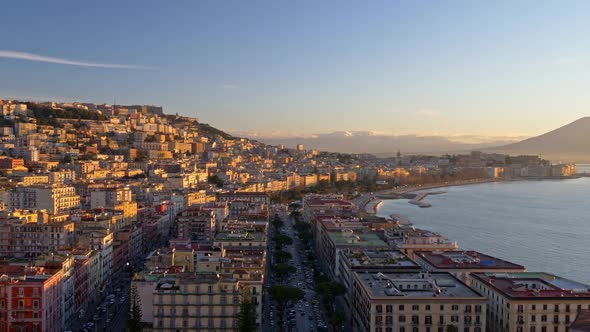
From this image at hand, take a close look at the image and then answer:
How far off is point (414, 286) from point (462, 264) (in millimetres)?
2141

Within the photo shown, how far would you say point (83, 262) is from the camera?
9.69 metres

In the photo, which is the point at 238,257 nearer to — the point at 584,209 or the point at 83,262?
the point at 83,262

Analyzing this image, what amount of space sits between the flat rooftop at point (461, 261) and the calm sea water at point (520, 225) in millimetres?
3371

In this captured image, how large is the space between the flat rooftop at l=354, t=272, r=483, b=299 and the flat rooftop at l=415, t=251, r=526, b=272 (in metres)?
1.18

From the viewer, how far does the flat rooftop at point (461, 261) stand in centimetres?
945

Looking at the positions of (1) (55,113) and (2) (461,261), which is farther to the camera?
(1) (55,113)

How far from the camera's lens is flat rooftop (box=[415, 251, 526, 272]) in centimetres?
945

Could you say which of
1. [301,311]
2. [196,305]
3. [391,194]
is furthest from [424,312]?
[391,194]

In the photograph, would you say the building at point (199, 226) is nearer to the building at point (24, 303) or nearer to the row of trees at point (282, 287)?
the row of trees at point (282, 287)

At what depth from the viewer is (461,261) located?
985 centimetres

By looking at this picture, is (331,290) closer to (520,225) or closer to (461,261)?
(461,261)

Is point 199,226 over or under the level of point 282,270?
over

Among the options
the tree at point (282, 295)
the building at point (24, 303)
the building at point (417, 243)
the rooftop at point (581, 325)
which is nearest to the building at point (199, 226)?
the building at point (417, 243)

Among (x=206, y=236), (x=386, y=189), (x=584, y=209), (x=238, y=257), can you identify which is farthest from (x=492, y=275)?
(x=386, y=189)
